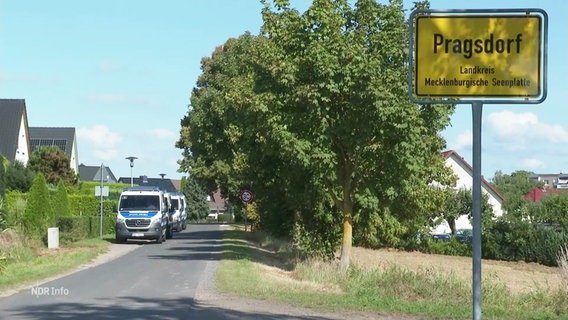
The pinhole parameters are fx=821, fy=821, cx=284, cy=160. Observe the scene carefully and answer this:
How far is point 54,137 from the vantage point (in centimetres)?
8581

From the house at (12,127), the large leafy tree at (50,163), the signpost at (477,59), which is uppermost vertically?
the house at (12,127)

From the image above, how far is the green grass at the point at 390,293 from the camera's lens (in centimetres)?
1526

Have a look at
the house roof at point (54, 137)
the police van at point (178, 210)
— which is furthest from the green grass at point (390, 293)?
the house roof at point (54, 137)

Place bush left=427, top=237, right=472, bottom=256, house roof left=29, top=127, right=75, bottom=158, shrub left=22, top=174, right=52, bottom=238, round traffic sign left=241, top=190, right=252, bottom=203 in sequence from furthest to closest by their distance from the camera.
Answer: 1. house roof left=29, top=127, right=75, bottom=158
2. bush left=427, top=237, right=472, bottom=256
3. round traffic sign left=241, top=190, right=252, bottom=203
4. shrub left=22, top=174, right=52, bottom=238

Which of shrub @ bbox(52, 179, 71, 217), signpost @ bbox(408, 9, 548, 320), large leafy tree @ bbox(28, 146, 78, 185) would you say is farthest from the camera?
large leafy tree @ bbox(28, 146, 78, 185)

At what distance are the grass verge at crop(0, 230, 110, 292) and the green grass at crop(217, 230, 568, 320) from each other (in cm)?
455

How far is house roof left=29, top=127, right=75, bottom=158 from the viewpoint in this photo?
84.8 m

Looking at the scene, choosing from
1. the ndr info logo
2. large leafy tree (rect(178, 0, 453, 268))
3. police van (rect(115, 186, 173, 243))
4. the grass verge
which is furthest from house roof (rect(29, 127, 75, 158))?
the ndr info logo

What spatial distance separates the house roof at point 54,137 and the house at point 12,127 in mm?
17466

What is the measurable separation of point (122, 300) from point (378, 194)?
10810mm

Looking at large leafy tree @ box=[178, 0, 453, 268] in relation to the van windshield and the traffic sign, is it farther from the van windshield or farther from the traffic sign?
the traffic sign

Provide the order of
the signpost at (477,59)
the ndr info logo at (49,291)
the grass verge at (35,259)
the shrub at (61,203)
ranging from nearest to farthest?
1. the signpost at (477,59)
2. the ndr info logo at (49,291)
3. the grass verge at (35,259)
4. the shrub at (61,203)

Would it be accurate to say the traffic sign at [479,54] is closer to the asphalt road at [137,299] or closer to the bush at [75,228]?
the asphalt road at [137,299]

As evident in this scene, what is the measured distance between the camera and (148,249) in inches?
1356
